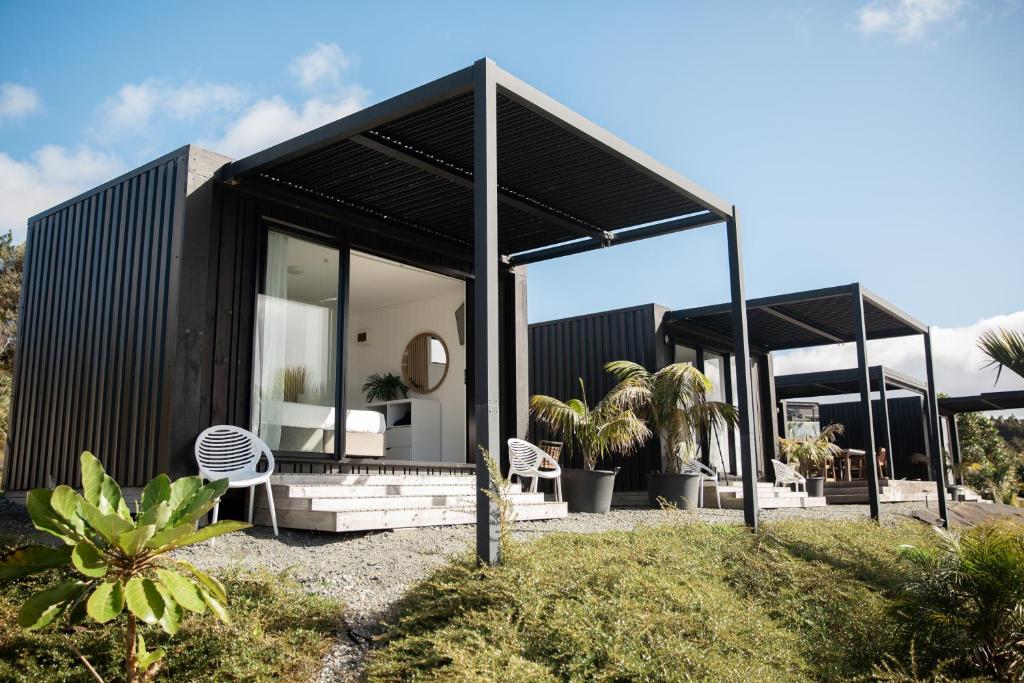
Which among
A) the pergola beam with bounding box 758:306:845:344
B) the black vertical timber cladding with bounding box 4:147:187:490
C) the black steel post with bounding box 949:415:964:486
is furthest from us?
the black steel post with bounding box 949:415:964:486

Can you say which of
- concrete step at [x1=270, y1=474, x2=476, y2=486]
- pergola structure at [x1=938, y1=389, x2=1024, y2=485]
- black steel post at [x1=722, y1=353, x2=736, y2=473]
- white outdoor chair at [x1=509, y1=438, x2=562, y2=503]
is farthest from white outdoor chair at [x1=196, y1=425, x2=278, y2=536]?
pergola structure at [x1=938, y1=389, x2=1024, y2=485]

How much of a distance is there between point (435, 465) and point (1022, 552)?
5025mm

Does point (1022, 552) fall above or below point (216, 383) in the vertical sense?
below

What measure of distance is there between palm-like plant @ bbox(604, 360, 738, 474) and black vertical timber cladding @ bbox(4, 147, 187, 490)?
17.2ft

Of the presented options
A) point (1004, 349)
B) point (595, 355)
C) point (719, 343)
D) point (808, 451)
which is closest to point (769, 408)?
point (808, 451)

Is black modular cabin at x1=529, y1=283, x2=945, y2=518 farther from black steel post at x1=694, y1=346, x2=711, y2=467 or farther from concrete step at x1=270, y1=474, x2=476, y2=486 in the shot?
concrete step at x1=270, y1=474, x2=476, y2=486

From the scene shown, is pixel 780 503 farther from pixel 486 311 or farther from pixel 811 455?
pixel 486 311

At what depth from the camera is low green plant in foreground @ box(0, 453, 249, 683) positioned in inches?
121

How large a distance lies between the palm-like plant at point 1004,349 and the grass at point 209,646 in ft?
16.5

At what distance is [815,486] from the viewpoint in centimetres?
1449

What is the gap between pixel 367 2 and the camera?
26.8ft

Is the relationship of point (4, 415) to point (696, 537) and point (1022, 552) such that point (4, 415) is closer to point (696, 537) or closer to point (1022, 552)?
point (696, 537)

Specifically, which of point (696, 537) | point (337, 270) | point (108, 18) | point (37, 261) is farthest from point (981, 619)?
point (108, 18)

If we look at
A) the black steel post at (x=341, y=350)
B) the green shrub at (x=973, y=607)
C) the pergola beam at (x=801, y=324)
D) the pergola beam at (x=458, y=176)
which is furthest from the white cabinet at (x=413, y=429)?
the green shrub at (x=973, y=607)
